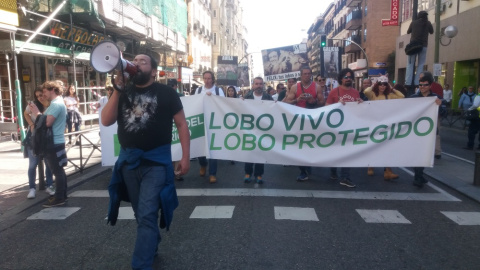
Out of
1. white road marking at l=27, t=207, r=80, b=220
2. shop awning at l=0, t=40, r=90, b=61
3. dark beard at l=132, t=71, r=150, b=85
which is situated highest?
shop awning at l=0, t=40, r=90, b=61

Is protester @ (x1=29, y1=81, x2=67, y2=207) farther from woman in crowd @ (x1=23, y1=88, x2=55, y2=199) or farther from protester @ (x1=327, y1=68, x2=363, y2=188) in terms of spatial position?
protester @ (x1=327, y1=68, x2=363, y2=188)

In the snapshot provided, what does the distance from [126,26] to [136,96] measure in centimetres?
1637

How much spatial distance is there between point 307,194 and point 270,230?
74.3 inches

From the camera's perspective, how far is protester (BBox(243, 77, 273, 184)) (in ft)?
24.3

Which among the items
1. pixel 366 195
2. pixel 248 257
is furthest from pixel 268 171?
pixel 248 257

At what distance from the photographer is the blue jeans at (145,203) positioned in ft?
11.0

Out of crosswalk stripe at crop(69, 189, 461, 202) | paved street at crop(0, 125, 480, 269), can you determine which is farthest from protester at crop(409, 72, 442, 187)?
crosswalk stripe at crop(69, 189, 461, 202)

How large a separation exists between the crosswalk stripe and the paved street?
15 millimetres

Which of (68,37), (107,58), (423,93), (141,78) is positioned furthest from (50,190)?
(68,37)

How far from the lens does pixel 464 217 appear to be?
17.6ft

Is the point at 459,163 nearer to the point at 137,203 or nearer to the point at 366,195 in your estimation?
the point at 366,195

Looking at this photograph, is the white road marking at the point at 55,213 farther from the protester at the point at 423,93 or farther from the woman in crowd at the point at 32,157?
the protester at the point at 423,93

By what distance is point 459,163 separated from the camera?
9.30 m

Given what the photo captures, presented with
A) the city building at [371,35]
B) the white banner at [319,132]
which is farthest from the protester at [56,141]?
the city building at [371,35]
